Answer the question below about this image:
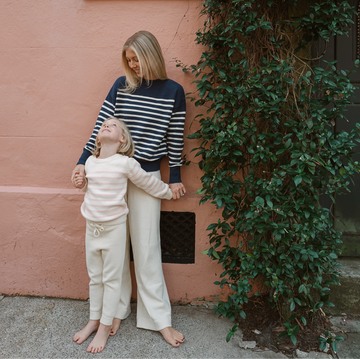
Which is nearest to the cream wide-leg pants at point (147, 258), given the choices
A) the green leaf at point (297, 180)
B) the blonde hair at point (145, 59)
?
the blonde hair at point (145, 59)

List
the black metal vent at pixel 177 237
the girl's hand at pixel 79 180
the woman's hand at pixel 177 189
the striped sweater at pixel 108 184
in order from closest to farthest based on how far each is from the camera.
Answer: the striped sweater at pixel 108 184
the girl's hand at pixel 79 180
the woman's hand at pixel 177 189
the black metal vent at pixel 177 237

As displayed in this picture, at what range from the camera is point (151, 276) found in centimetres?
237

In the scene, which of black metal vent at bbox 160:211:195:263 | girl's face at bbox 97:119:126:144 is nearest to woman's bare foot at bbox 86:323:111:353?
black metal vent at bbox 160:211:195:263

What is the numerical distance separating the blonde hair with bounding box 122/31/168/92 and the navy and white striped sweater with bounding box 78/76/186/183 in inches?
2.0

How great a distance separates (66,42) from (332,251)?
253 centimetres

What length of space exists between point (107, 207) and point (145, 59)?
1.04 meters

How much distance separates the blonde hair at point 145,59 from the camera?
7.18 feet

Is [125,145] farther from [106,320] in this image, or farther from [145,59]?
[106,320]

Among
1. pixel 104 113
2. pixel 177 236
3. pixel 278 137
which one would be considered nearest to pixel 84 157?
pixel 104 113

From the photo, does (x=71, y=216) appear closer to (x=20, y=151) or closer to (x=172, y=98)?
(x=20, y=151)

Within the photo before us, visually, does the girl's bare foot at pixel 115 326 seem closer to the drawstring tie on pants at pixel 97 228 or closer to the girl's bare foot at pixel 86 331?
the girl's bare foot at pixel 86 331

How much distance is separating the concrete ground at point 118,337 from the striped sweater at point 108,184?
2.93 feet

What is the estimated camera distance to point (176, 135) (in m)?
2.36

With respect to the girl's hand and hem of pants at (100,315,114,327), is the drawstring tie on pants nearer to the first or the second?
the girl's hand
